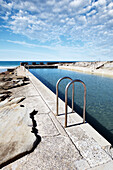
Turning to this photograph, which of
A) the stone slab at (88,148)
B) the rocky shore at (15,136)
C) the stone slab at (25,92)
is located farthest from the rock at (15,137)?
the stone slab at (25,92)

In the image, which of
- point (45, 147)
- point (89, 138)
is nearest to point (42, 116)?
point (45, 147)

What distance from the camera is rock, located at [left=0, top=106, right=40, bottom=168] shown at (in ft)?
5.62

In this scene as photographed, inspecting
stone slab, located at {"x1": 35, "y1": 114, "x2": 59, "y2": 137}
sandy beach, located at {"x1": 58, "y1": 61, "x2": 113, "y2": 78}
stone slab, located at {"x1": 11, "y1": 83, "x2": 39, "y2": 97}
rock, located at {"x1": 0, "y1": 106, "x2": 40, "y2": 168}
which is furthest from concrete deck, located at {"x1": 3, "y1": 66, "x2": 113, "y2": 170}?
sandy beach, located at {"x1": 58, "y1": 61, "x2": 113, "y2": 78}

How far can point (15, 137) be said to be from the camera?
6.73 ft

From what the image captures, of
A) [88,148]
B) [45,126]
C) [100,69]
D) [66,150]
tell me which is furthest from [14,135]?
[100,69]

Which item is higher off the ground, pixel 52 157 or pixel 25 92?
pixel 25 92

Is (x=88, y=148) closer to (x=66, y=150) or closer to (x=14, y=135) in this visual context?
(x=66, y=150)

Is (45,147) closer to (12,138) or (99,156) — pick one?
(12,138)

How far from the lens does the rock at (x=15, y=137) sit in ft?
5.62

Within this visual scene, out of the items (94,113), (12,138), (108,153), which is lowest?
(94,113)

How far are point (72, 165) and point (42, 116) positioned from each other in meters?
1.58

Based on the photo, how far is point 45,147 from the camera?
6.29ft

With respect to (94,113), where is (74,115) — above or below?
A: above

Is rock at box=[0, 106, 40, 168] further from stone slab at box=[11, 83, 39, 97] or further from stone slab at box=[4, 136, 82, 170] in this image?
stone slab at box=[11, 83, 39, 97]
